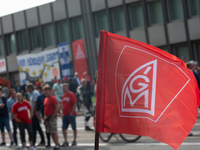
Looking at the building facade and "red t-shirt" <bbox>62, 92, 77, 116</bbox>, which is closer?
"red t-shirt" <bbox>62, 92, 77, 116</bbox>

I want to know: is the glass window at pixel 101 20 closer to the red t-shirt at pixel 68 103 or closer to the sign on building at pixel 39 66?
the sign on building at pixel 39 66

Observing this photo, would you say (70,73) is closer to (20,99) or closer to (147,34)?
(147,34)

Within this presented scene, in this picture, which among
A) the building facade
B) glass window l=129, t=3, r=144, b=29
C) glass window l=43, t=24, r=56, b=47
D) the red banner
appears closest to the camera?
the building facade

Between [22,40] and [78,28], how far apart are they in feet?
23.1

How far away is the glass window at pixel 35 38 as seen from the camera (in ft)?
104

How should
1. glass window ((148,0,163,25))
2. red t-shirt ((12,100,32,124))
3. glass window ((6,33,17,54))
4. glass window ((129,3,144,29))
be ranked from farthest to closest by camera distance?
1. glass window ((6,33,17,54))
2. glass window ((129,3,144,29))
3. glass window ((148,0,163,25))
4. red t-shirt ((12,100,32,124))

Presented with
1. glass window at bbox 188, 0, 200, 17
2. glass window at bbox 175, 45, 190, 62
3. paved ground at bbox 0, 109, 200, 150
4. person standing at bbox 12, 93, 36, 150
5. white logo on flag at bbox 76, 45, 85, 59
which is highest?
glass window at bbox 188, 0, 200, 17

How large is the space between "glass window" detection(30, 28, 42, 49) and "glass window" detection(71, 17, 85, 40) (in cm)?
421

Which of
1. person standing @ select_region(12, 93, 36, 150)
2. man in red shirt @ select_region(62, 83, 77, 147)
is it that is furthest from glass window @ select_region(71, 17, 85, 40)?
person standing @ select_region(12, 93, 36, 150)

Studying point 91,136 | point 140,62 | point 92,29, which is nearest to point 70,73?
point 92,29

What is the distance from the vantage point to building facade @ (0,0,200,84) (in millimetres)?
23125

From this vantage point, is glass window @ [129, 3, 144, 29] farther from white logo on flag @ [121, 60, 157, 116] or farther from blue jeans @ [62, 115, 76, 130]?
white logo on flag @ [121, 60, 157, 116]

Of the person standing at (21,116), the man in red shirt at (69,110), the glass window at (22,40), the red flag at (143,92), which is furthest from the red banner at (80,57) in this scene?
the red flag at (143,92)

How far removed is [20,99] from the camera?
9984 millimetres
